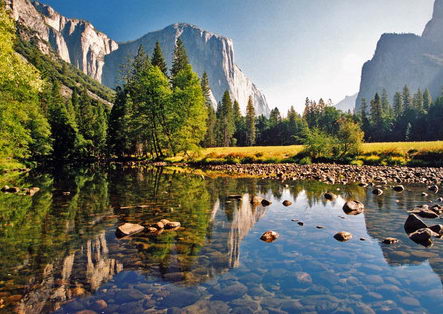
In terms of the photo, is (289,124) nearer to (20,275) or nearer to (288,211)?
(288,211)

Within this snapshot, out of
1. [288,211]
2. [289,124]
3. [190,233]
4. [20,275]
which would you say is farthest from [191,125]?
[289,124]

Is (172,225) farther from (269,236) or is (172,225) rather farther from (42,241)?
(42,241)

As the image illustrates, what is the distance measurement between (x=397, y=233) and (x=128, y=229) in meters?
9.15

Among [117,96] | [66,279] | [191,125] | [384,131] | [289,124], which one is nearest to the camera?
[66,279]

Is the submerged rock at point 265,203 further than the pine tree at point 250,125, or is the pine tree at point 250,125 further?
the pine tree at point 250,125

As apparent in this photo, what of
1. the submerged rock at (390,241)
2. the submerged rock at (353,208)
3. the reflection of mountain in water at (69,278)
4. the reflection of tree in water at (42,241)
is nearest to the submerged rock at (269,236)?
the submerged rock at (390,241)

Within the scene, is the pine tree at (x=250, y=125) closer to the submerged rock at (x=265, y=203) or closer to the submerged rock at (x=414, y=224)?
the submerged rock at (x=265, y=203)

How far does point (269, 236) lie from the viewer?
360 inches

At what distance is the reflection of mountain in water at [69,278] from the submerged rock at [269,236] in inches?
175

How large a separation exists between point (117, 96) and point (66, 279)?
55.9 meters

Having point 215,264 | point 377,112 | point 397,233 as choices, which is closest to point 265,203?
point 397,233

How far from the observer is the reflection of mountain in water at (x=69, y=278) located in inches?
209

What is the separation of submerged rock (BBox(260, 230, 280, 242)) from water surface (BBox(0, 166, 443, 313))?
20 cm

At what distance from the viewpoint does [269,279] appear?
21.0ft
